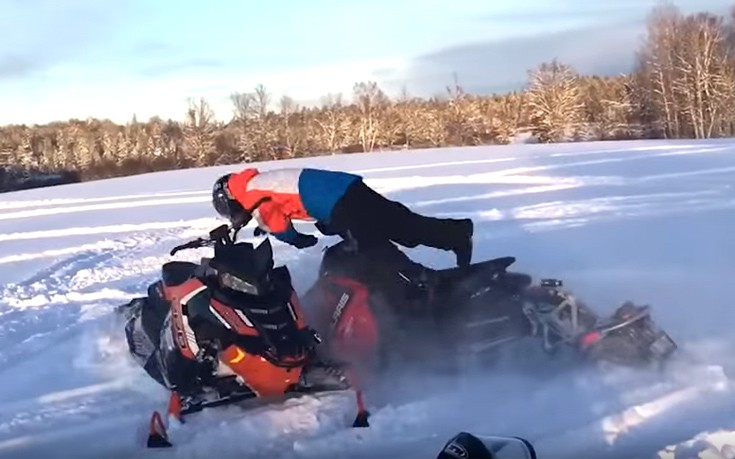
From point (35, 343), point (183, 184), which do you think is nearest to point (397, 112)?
point (183, 184)

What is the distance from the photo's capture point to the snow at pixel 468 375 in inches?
164

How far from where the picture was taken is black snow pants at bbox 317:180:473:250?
16.2ft

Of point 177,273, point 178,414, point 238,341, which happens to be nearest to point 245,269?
point 238,341

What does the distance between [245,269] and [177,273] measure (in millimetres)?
592

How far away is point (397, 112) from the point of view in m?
65.8

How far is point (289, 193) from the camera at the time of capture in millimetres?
4902

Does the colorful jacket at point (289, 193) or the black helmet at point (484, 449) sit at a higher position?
the colorful jacket at point (289, 193)

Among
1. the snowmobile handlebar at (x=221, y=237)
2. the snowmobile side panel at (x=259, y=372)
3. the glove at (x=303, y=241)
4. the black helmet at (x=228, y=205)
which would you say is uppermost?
the black helmet at (x=228, y=205)

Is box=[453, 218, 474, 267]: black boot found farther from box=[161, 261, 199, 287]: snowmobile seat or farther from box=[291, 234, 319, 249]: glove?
box=[161, 261, 199, 287]: snowmobile seat

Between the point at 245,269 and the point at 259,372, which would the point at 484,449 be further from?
the point at 245,269

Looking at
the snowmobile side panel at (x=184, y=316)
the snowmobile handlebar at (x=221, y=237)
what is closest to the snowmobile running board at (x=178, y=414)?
the snowmobile side panel at (x=184, y=316)

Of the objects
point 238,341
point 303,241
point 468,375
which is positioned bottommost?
point 468,375

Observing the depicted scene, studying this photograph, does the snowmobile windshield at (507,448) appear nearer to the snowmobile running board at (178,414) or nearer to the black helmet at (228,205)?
the snowmobile running board at (178,414)

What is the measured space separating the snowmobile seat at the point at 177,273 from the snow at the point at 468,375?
0.59 m
